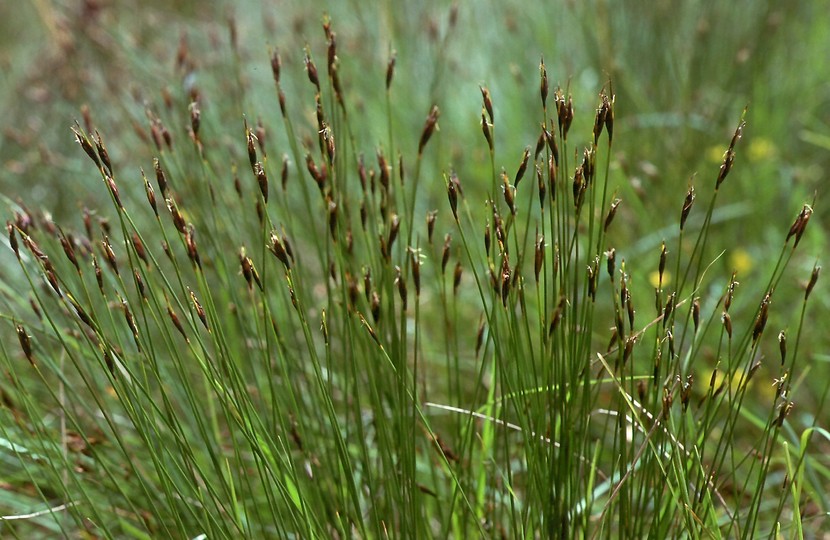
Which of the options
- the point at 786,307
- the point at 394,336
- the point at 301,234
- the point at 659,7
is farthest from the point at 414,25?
the point at 394,336

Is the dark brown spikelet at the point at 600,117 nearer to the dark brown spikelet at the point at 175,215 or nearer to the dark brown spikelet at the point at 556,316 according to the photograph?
the dark brown spikelet at the point at 556,316

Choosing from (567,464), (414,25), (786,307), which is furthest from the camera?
(414,25)

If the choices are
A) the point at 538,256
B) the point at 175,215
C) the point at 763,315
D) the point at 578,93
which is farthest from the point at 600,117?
the point at 578,93

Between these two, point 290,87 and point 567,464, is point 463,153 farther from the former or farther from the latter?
point 567,464

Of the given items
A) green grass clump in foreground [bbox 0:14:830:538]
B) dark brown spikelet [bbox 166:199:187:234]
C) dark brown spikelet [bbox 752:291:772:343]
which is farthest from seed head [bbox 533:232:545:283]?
dark brown spikelet [bbox 166:199:187:234]

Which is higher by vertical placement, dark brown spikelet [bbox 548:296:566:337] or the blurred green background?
the blurred green background

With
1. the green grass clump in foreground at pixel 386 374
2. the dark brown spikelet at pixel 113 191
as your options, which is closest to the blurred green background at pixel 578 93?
the green grass clump in foreground at pixel 386 374

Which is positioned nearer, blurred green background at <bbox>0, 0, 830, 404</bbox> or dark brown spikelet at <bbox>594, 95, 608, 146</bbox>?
dark brown spikelet at <bbox>594, 95, 608, 146</bbox>

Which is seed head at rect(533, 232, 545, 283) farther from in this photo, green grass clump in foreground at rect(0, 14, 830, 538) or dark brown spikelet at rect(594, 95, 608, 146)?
dark brown spikelet at rect(594, 95, 608, 146)

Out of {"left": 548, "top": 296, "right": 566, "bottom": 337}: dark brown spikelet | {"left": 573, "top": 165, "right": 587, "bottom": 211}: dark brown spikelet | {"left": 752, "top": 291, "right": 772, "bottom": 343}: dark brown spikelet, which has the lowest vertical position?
{"left": 752, "top": 291, "right": 772, "bottom": 343}: dark brown spikelet
